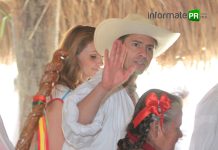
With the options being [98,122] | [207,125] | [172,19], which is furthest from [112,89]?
[172,19]

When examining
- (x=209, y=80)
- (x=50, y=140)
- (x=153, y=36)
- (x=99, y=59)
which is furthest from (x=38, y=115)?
(x=209, y=80)

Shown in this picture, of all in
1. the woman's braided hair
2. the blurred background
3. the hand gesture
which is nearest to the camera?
the hand gesture

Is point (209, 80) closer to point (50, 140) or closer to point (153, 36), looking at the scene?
point (153, 36)

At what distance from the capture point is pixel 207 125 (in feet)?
4.17

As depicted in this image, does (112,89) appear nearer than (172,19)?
Yes

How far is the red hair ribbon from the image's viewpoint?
1.28m

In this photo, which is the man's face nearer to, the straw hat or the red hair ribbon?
the straw hat

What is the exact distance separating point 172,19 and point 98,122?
2.01 ft

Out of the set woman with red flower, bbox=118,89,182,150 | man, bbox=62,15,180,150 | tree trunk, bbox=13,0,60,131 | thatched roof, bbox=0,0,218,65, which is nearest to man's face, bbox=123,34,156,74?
man, bbox=62,15,180,150

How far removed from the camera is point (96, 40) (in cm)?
152

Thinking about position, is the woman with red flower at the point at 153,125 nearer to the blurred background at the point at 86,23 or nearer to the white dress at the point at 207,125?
the white dress at the point at 207,125

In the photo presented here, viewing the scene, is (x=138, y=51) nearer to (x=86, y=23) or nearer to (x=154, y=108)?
(x=154, y=108)

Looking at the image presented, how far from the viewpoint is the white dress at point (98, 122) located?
4.13ft

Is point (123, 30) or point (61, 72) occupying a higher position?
point (123, 30)
